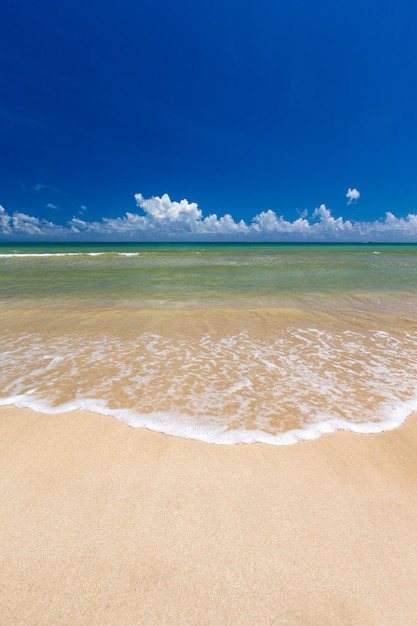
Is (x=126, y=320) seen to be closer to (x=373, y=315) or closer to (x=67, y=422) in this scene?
(x=67, y=422)

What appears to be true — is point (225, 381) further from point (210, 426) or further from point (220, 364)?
point (210, 426)

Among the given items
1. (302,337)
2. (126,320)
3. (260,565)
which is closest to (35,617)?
(260,565)

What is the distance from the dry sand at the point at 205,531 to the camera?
1749mm

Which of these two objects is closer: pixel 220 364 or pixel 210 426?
pixel 210 426

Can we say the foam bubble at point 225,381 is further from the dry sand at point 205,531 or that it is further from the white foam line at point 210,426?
the dry sand at point 205,531

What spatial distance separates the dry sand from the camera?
1.75m

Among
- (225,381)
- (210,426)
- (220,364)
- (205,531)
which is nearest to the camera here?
(205,531)

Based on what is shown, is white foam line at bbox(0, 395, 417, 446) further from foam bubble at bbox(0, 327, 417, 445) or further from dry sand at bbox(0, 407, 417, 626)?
dry sand at bbox(0, 407, 417, 626)

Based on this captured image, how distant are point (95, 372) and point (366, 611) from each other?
166 inches

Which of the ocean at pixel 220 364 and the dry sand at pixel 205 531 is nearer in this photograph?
the dry sand at pixel 205 531

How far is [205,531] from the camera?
7.09 feet

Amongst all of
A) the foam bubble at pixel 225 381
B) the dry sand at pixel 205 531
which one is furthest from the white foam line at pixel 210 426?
the dry sand at pixel 205 531

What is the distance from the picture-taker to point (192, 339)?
6.47 metres

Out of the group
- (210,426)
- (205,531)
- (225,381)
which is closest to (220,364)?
(225,381)
